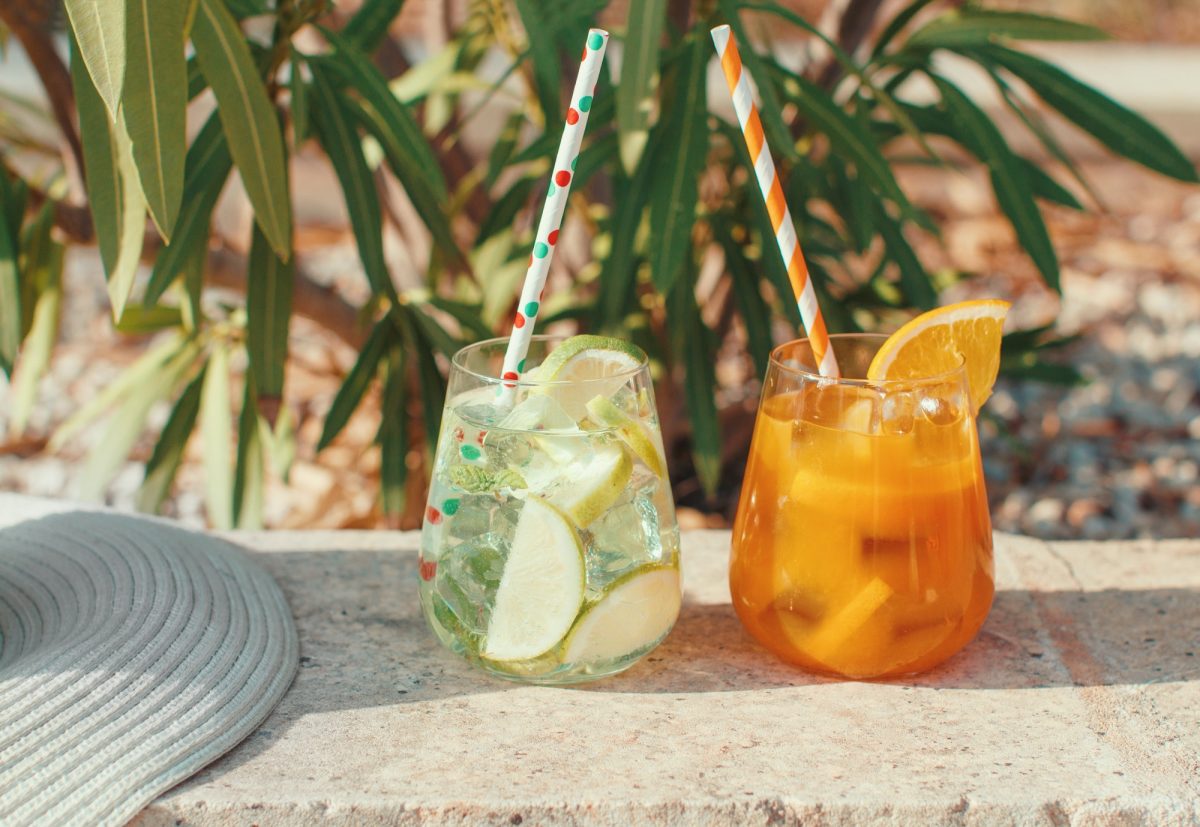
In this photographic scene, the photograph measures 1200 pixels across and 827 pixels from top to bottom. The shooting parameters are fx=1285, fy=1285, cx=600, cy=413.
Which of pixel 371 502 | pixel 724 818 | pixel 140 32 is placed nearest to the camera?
pixel 724 818

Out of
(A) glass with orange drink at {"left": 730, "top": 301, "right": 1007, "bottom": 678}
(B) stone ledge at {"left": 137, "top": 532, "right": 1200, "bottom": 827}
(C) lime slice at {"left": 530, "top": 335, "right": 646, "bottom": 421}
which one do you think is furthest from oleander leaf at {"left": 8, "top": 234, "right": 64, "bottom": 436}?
(A) glass with orange drink at {"left": 730, "top": 301, "right": 1007, "bottom": 678}

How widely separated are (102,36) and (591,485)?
1.46 ft

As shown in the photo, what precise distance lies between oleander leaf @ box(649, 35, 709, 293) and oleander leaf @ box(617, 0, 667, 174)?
0.10m

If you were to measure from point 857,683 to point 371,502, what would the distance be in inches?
61.1

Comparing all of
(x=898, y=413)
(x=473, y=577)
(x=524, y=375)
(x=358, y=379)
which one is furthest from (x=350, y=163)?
(x=898, y=413)

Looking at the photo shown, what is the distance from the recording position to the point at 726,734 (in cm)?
85

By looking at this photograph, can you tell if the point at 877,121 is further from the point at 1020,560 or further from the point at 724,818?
the point at 724,818

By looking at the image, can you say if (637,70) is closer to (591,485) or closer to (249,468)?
(591,485)

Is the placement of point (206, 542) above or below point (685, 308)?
below

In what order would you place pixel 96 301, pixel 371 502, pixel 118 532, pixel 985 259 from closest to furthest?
pixel 118 532 → pixel 371 502 → pixel 96 301 → pixel 985 259

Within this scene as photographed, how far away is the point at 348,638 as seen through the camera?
99cm

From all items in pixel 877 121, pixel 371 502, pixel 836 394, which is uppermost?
pixel 877 121

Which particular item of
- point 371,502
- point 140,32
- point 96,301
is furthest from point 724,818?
point 96,301

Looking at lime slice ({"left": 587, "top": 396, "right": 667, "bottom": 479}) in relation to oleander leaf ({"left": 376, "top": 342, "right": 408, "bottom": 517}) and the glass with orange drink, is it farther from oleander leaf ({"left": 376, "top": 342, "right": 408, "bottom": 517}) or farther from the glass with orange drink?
oleander leaf ({"left": 376, "top": 342, "right": 408, "bottom": 517})
